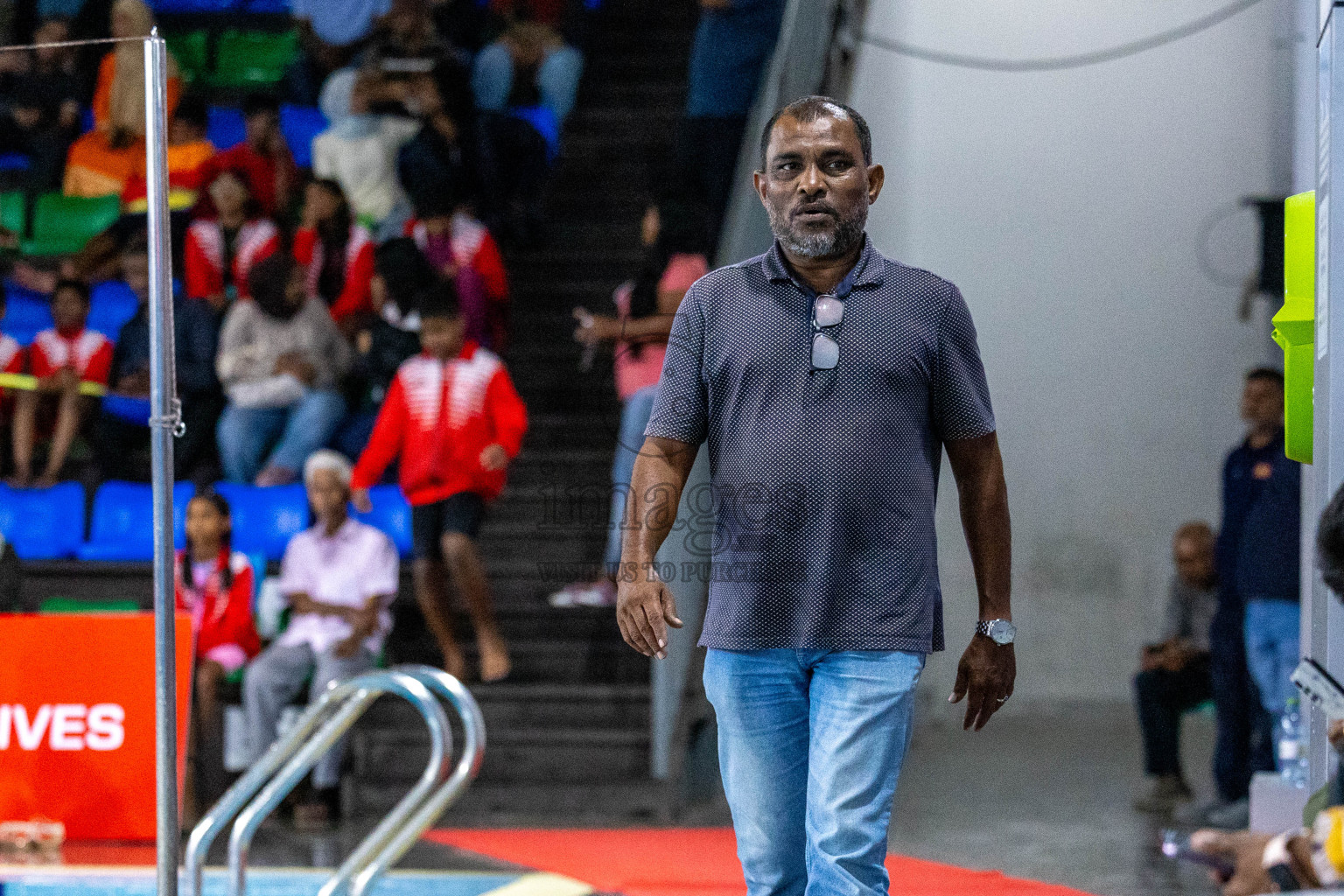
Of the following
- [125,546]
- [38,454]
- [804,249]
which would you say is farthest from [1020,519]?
[804,249]

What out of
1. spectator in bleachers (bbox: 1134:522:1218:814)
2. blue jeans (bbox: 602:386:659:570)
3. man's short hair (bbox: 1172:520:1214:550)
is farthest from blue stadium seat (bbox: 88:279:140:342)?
man's short hair (bbox: 1172:520:1214:550)

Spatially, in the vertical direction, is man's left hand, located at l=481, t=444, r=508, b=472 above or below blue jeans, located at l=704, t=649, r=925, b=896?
above

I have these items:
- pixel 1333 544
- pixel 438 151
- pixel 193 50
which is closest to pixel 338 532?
pixel 438 151

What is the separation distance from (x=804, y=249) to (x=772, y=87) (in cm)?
465

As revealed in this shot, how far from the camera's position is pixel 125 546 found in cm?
624

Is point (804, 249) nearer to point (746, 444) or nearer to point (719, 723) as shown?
point (746, 444)

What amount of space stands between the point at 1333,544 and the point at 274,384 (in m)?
5.64

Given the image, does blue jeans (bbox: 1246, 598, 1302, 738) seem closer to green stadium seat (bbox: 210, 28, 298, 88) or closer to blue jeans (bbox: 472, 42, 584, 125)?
blue jeans (bbox: 472, 42, 584, 125)

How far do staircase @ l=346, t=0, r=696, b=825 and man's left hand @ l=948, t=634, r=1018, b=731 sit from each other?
3.95 m

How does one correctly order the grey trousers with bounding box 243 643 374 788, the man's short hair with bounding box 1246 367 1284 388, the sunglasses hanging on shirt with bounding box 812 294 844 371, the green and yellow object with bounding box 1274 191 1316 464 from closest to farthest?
the sunglasses hanging on shirt with bounding box 812 294 844 371 < the green and yellow object with bounding box 1274 191 1316 464 < the man's short hair with bounding box 1246 367 1284 388 < the grey trousers with bounding box 243 643 374 788

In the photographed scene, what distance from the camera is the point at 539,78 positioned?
8.61 meters

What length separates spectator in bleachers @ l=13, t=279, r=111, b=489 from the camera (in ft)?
16.9

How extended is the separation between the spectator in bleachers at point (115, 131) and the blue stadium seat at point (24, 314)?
0.37 metres

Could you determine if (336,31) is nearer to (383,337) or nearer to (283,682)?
(383,337)
